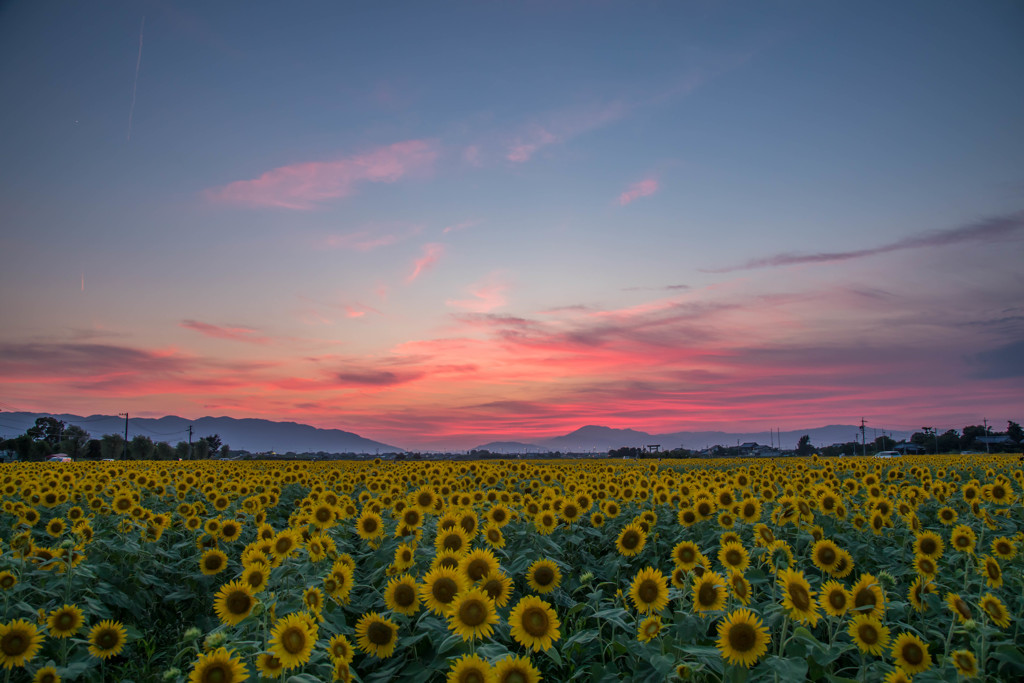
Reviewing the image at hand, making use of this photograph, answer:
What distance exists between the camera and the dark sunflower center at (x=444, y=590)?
15.7ft

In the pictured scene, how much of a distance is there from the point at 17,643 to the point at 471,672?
4632 millimetres

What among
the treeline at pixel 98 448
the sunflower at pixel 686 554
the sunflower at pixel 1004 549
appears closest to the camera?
→ the sunflower at pixel 686 554

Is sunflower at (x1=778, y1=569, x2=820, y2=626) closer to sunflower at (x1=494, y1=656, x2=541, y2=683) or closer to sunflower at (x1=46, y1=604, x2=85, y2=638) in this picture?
sunflower at (x1=494, y1=656, x2=541, y2=683)

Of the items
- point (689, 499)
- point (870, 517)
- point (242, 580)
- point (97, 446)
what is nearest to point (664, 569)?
point (689, 499)

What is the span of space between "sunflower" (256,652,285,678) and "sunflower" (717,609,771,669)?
297 centimetres

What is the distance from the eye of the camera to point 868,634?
3.98 metres

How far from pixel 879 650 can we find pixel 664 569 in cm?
488

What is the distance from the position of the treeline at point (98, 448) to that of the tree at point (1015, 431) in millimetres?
132546

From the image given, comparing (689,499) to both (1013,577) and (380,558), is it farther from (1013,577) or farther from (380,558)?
(380,558)

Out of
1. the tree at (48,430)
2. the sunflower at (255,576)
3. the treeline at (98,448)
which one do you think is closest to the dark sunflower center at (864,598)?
the sunflower at (255,576)

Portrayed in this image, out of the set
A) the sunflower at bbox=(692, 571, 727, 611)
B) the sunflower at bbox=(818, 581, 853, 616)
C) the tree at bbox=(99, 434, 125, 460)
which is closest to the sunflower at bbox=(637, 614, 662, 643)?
the sunflower at bbox=(692, 571, 727, 611)

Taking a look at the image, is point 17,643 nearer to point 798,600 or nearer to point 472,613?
point 472,613

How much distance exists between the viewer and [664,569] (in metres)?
8.62

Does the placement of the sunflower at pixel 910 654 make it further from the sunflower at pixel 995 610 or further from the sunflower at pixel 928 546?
the sunflower at pixel 928 546
